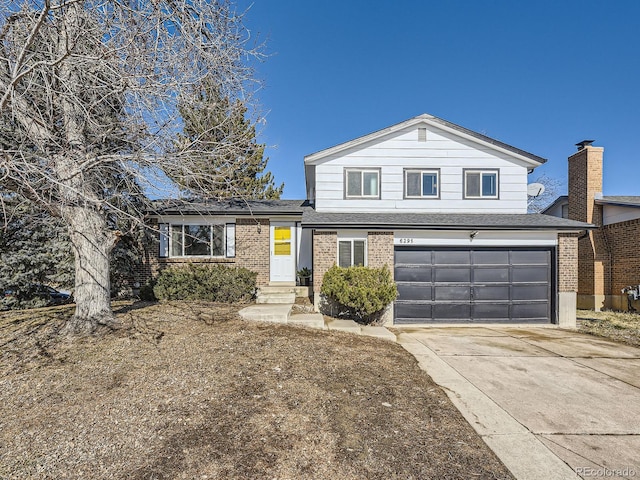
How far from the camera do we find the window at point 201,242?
11273 mm

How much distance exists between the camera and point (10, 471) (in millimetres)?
2680

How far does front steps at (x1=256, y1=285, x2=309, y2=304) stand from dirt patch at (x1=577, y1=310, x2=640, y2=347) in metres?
8.53

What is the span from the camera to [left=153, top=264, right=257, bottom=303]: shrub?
998 centimetres

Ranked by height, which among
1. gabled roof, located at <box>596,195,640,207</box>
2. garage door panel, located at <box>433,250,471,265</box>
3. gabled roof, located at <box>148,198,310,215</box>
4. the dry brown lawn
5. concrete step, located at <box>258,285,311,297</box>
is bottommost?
the dry brown lawn

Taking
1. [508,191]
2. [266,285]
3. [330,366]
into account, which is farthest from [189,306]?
[508,191]

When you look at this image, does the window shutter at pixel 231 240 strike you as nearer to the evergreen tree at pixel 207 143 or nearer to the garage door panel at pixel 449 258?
the evergreen tree at pixel 207 143

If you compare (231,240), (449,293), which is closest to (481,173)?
(449,293)

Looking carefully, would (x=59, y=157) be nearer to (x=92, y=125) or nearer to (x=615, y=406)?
(x=92, y=125)

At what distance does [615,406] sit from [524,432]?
1851 millimetres

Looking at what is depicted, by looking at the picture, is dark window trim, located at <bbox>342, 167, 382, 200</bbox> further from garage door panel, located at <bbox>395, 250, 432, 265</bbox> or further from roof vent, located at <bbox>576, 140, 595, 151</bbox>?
roof vent, located at <bbox>576, 140, 595, 151</bbox>

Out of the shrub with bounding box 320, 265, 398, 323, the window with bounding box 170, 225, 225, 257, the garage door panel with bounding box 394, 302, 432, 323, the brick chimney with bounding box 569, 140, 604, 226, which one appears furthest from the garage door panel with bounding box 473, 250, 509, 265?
the window with bounding box 170, 225, 225, 257

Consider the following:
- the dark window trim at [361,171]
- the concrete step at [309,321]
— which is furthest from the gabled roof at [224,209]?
the concrete step at [309,321]

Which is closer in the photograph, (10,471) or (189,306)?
(10,471)

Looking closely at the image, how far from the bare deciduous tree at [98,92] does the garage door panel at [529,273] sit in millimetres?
9298
